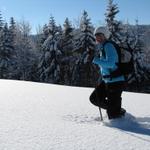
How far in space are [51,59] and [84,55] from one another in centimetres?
499

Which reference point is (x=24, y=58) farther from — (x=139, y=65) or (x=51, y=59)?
(x=139, y=65)

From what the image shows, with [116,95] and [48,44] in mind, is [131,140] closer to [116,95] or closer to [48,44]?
[116,95]

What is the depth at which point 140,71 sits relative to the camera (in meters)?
44.6

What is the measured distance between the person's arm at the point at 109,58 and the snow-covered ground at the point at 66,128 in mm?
808

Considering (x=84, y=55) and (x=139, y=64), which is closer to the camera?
(x=139, y=64)

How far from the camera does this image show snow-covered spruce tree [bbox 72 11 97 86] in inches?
1769

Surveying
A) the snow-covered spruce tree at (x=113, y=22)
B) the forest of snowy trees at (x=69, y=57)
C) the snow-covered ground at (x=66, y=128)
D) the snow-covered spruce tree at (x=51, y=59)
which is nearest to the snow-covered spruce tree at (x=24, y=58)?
the forest of snowy trees at (x=69, y=57)

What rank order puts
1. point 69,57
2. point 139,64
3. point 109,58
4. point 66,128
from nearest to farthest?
point 66,128
point 109,58
point 139,64
point 69,57

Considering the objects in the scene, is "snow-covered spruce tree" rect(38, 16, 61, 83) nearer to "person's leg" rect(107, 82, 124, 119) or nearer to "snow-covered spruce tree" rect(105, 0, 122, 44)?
"snow-covered spruce tree" rect(105, 0, 122, 44)

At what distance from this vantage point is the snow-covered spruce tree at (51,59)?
47.9 meters

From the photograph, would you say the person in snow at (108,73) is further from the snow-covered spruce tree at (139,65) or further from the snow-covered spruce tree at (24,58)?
the snow-covered spruce tree at (24,58)

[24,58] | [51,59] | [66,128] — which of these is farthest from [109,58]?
[24,58]

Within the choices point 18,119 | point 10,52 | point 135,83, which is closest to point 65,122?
point 18,119

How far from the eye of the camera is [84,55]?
46062 millimetres
